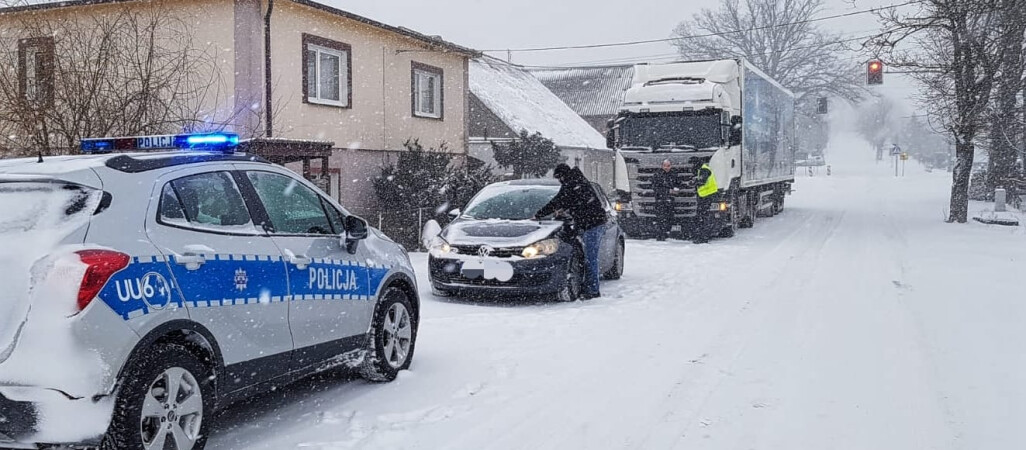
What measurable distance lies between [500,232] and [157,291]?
6262 mm

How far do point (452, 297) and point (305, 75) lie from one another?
25.0 feet

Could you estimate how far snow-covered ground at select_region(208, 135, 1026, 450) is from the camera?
5.20 meters

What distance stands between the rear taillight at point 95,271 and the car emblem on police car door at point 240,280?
0.85 metres

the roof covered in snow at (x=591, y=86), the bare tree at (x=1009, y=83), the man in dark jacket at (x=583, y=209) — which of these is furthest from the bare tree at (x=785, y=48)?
the man in dark jacket at (x=583, y=209)

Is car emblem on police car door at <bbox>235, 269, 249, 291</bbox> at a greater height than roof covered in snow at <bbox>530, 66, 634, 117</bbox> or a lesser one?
lesser

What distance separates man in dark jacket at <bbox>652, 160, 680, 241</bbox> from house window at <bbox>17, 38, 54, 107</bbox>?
12.0 m

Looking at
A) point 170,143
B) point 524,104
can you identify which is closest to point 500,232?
point 170,143

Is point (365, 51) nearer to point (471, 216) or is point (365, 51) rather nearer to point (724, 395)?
point (471, 216)

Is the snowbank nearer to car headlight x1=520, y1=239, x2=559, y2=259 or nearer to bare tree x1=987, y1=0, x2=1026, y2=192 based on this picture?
car headlight x1=520, y1=239, x2=559, y2=259

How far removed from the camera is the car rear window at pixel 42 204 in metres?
3.86

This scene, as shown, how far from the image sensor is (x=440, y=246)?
10.3 metres

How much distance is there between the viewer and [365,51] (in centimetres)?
1845

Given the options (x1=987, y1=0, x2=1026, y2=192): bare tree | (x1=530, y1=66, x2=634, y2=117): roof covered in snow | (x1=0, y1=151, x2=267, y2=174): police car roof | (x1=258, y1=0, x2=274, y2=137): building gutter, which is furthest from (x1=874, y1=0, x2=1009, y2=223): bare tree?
(x1=530, y1=66, x2=634, y2=117): roof covered in snow

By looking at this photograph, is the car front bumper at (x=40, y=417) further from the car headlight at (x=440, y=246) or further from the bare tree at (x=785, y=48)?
the bare tree at (x=785, y=48)
